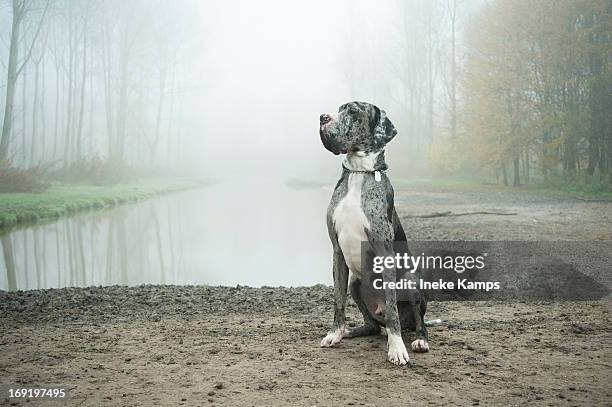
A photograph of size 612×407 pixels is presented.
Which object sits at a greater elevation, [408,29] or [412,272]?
[408,29]

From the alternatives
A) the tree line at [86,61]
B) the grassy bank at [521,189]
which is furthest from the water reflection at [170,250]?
the tree line at [86,61]

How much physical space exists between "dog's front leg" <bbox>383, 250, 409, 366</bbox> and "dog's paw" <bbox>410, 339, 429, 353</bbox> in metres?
0.20

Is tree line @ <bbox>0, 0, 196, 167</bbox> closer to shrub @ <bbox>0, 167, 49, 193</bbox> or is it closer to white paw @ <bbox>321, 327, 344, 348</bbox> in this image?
shrub @ <bbox>0, 167, 49, 193</bbox>

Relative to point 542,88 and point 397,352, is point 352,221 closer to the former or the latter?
point 397,352

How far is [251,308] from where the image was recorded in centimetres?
464

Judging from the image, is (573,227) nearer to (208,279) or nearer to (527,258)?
(527,258)

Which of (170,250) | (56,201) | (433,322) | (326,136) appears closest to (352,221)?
(326,136)

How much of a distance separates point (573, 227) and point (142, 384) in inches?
314

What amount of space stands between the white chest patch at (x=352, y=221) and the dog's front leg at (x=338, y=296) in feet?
0.40

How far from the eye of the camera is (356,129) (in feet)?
10.0

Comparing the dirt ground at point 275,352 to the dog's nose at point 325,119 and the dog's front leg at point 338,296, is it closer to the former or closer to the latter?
the dog's front leg at point 338,296

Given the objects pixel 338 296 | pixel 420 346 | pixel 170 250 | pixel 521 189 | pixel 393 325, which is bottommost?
pixel 170 250

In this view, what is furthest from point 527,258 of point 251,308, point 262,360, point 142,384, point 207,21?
point 207,21

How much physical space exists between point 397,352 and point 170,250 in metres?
6.92
